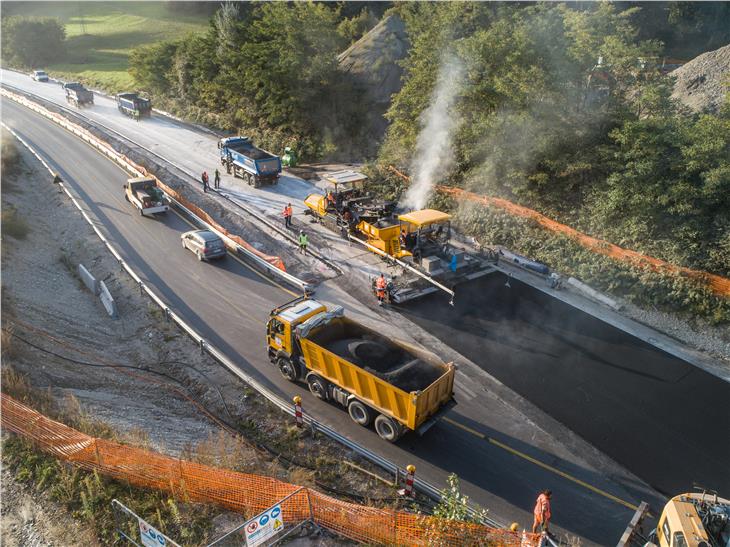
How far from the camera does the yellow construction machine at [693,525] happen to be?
9133 mm

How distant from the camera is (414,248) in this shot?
71.9 ft

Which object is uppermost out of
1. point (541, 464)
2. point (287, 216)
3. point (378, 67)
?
point (378, 67)

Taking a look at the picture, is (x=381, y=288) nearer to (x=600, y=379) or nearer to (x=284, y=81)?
(x=600, y=379)

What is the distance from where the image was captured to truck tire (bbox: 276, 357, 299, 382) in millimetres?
15500

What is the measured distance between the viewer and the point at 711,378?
53.7ft

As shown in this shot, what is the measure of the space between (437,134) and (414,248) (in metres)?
10.8

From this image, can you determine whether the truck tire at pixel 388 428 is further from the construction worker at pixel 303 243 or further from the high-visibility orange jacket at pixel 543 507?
the construction worker at pixel 303 243

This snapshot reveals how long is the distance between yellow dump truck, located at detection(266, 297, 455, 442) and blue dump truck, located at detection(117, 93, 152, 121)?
40.2 meters

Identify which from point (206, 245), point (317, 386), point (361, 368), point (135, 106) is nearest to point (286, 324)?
point (317, 386)

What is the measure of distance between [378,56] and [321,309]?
107 ft

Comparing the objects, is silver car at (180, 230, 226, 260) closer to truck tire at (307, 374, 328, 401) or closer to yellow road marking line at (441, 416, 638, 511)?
truck tire at (307, 374, 328, 401)

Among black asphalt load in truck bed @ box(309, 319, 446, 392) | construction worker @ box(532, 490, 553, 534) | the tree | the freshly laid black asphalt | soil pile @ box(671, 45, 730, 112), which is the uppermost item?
the tree

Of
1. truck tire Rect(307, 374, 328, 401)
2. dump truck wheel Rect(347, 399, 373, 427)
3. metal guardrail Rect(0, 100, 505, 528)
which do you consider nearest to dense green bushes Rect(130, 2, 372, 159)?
metal guardrail Rect(0, 100, 505, 528)

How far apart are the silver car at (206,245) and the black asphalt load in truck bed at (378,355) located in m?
10.6
